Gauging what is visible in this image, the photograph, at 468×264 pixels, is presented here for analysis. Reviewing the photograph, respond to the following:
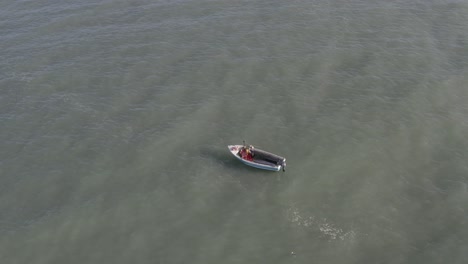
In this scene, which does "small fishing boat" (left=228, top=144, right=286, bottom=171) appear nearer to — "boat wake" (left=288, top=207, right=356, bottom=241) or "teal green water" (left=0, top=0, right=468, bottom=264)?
"teal green water" (left=0, top=0, right=468, bottom=264)

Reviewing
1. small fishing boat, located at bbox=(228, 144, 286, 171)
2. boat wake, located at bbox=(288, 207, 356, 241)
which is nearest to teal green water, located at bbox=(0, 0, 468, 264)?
boat wake, located at bbox=(288, 207, 356, 241)

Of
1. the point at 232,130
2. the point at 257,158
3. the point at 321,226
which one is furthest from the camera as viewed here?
the point at 232,130

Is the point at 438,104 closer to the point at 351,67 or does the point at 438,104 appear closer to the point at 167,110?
the point at 351,67

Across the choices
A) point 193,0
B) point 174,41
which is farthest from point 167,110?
point 193,0

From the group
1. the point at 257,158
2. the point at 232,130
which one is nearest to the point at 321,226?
the point at 257,158

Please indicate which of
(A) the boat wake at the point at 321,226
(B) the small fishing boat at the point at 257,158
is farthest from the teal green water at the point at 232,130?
(B) the small fishing boat at the point at 257,158

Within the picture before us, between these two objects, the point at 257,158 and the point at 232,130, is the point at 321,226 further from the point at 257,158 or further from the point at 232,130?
the point at 232,130

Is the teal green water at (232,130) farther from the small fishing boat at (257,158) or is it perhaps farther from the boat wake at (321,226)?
the small fishing boat at (257,158)
